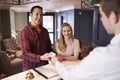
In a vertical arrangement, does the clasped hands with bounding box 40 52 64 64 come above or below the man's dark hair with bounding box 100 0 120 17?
below

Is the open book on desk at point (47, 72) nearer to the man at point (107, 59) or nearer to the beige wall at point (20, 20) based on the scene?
the man at point (107, 59)

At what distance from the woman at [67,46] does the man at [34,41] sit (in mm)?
247

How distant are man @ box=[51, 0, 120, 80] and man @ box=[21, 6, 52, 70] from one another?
1.12 meters

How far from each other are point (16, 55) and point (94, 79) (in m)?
4.45

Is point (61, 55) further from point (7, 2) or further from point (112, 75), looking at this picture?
point (7, 2)

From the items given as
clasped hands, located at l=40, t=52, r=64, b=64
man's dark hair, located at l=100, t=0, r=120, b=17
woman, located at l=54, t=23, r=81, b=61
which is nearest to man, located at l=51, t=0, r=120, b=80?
man's dark hair, located at l=100, t=0, r=120, b=17

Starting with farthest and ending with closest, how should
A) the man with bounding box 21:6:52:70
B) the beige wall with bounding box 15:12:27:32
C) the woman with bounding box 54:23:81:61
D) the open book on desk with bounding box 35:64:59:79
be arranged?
the beige wall with bounding box 15:12:27:32 < the woman with bounding box 54:23:81:61 < the man with bounding box 21:6:52:70 < the open book on desk with bounding box 35:64:59:79

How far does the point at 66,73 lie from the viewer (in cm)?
83

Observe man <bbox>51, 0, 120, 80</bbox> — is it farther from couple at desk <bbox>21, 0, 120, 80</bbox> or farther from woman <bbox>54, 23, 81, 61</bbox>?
woman <bbox>54, 23, 81, 61</bbox>

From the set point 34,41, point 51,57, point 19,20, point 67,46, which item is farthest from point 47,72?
point 19,20

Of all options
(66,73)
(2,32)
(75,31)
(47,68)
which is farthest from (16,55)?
(66,73)

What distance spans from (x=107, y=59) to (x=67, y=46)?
1.58 m

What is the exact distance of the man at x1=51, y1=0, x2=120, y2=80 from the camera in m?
0.69

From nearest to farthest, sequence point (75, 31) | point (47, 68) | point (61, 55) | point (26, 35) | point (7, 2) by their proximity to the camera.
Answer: point (47, 68), point (26, 35), point (61, 55), point (7, 2), point (75, 31)
